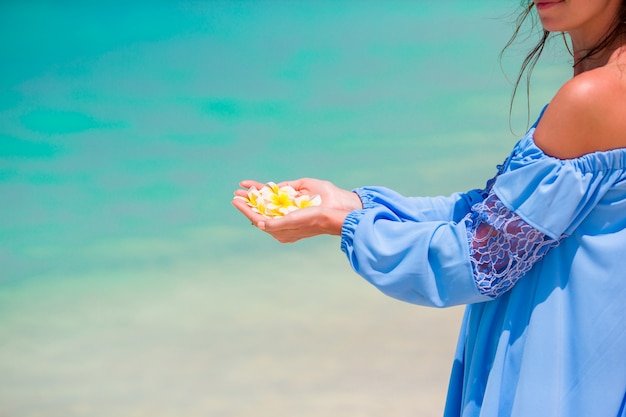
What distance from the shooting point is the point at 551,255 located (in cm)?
135

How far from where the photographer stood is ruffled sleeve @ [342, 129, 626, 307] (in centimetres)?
128

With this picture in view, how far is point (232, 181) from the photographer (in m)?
5.75

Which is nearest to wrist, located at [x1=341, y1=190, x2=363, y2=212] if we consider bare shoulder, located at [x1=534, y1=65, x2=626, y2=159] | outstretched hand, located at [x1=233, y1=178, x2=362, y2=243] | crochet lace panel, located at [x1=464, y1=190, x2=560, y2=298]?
outstretched hand, located at [x1=233, y1=178, x2=362, y2=243]

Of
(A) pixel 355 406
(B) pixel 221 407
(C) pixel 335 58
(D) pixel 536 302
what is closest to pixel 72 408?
(B) pixel 221 407

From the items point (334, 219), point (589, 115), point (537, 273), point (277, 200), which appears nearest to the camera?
point (589, 115)

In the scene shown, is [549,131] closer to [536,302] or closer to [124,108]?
[536,302]

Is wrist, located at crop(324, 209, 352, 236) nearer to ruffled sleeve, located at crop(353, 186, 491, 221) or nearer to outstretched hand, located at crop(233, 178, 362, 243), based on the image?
outstretched hand, located at crop(233, 178, 362, 243)

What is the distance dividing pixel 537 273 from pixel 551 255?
0.04 meters

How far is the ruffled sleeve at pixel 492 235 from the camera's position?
1.28m

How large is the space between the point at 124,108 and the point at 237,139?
2.79ft

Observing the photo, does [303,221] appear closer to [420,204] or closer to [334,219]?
[334,219]

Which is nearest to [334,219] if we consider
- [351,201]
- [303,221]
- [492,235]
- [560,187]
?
[303,221]

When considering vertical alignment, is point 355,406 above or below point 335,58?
below

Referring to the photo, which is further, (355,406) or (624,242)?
(355,406)
